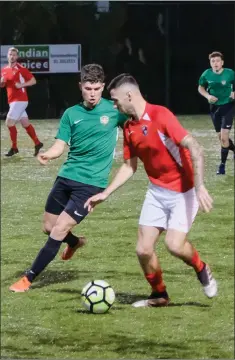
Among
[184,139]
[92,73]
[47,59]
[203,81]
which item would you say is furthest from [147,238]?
[47,59]

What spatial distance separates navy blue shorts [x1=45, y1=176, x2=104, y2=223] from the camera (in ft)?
28.1

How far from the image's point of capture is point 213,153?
9.15 meters

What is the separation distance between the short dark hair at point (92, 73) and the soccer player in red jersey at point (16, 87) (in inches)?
70.7

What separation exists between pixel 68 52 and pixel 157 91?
1.24 m

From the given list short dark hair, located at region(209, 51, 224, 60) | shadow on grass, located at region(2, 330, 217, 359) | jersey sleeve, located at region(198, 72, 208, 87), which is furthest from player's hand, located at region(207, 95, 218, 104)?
shadow on grass, located at region(2, 330, 217, 359)

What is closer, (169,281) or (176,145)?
(176,145)

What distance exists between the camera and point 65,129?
26.1 ft

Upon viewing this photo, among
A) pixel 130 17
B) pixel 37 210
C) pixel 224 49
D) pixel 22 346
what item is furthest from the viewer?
pixel 37 210

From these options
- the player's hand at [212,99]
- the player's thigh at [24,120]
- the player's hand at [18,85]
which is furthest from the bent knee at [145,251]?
the player's hand at [18,85]

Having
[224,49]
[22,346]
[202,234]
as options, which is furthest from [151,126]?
[202,234]

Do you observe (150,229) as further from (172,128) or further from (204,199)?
(204,199)

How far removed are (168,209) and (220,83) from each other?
103 cm

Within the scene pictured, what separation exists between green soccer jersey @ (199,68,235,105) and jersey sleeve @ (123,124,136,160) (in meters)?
0.84

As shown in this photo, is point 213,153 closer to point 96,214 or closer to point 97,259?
point 97,259
